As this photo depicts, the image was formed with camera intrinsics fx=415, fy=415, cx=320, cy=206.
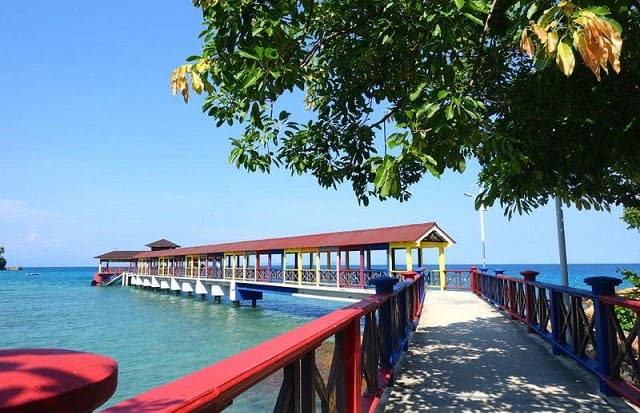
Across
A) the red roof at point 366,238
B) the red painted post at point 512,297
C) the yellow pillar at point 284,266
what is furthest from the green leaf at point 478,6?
the yellow pillar at point 284,266

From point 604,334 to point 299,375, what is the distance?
407cm

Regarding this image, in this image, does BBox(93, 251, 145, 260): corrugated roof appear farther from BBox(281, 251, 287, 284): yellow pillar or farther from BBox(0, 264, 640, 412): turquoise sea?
BBox(281, 251, 287, 284): yellow pillar

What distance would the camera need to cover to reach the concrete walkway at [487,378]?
170 inches

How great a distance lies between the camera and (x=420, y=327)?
30.5 ft

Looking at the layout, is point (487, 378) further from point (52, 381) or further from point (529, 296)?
point (52, 381)

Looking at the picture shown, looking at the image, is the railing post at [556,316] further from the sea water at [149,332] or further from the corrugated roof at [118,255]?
the corrugated roof at [118,255]

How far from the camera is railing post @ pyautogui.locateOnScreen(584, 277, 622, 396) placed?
4.44m

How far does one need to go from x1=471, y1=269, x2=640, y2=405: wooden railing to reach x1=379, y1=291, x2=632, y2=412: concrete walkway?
23 cm

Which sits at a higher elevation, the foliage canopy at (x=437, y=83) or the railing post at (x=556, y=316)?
the foliage canopy at (x=437, y=83)

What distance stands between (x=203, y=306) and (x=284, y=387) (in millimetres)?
32894

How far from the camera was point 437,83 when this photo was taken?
3.91m

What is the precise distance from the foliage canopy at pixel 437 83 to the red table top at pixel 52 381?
2.33 meters

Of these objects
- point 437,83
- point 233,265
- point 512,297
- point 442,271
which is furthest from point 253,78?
point 233,265

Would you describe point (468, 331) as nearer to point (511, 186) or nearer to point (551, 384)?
point (551, 384)
